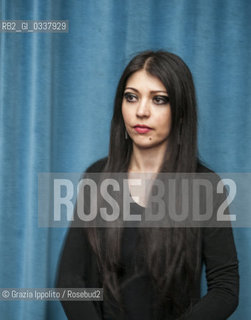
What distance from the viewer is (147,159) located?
43.6 inches

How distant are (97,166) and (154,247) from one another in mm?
290

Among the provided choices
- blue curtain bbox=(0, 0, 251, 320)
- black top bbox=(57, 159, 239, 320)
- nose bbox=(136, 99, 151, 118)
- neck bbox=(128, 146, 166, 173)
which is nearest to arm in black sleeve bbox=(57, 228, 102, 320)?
black top bbox=(57, 159, 239, 320)

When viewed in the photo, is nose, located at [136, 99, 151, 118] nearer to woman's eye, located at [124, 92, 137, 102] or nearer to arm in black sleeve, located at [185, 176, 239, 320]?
woman's eye, located at [124, 92, 137, 102]

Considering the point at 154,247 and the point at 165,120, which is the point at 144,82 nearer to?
the point at 165,120

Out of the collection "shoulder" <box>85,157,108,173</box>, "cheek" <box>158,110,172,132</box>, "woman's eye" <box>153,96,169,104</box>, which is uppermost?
"woman's eye" <box>153,96,169,104</box>

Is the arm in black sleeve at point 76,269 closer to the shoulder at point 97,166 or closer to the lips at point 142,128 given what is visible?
the shoulder at point 97,166

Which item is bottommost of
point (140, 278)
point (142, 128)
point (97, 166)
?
point (140, 278)

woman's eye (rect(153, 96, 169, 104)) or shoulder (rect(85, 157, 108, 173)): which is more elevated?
woman's eye (rect(153, 96, 169, 104))

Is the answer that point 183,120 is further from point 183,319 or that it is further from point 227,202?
point 183,319

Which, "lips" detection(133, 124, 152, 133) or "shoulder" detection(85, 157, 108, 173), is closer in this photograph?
"lips" detection(133, 124, 152, 133)

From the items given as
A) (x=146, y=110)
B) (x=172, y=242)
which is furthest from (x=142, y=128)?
(x=172, y=242)

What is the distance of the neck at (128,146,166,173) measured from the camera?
1094 mm

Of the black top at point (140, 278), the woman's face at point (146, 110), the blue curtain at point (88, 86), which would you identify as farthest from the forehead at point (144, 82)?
the black top at point (140, 278)

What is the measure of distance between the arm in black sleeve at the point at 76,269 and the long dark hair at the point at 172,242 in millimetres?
32
